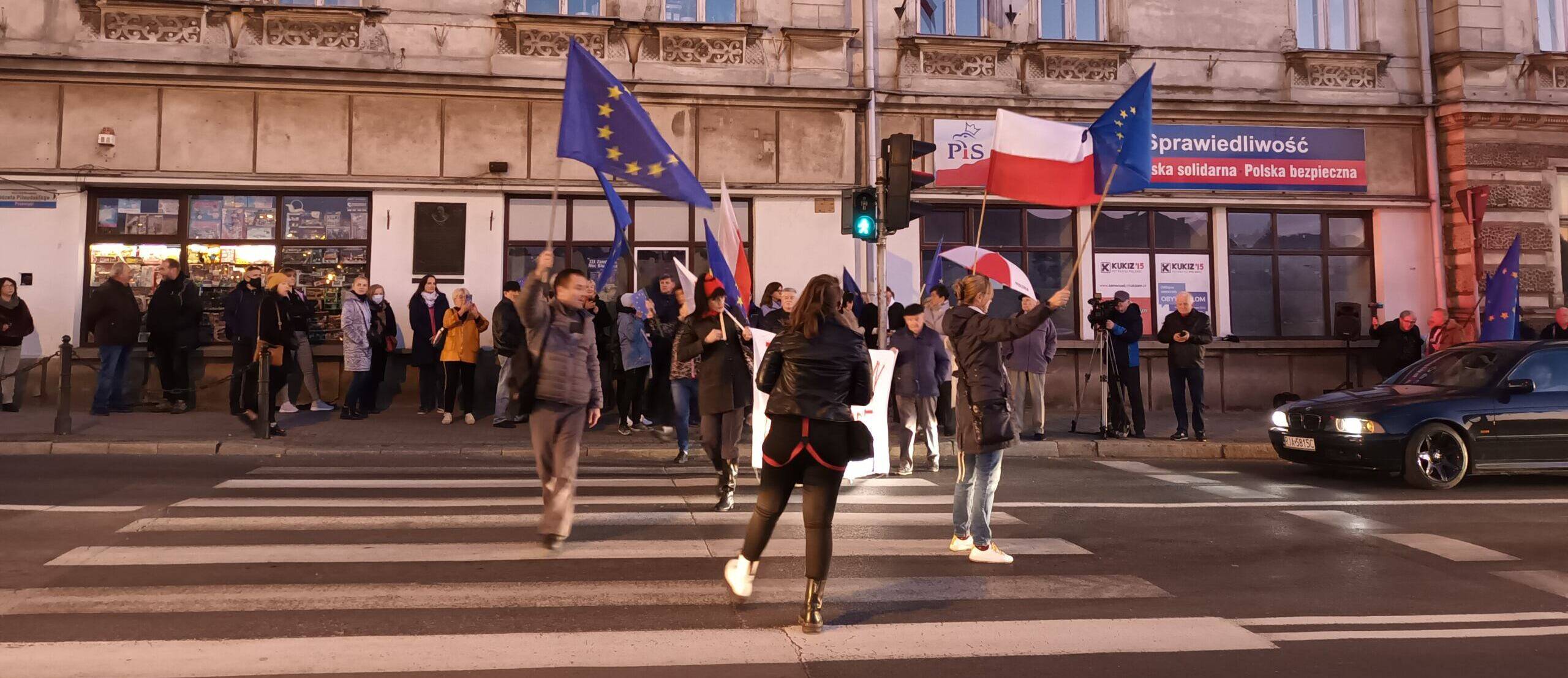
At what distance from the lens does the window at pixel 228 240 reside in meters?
15.3

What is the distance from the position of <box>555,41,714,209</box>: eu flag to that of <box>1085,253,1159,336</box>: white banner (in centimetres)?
1046

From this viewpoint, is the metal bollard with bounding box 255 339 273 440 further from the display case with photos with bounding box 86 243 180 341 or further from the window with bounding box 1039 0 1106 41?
the window with bounding box 1039 0 1106 41

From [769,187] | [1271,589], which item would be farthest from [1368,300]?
[1271,589]

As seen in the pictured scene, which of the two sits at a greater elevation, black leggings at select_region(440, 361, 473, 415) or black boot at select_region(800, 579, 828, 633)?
black leggings at select_region(440, 361, 473, 415)

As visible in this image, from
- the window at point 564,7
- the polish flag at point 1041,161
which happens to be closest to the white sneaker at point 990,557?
the polish flag at point 1041,161

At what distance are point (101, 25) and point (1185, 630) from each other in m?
16.5

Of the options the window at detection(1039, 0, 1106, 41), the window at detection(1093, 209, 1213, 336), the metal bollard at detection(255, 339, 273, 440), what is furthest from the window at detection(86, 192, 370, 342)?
the window at detection(1093, 209, 1213, 336)

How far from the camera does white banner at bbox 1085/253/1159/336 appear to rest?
17.4 m

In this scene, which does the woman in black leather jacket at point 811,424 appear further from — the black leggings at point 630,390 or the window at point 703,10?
the window at point 703,10

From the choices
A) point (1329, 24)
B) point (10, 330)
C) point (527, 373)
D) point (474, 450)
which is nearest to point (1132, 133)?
point (527, 373)

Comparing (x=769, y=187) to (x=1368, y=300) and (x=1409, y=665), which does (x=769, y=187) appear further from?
(x=1409, y=665)

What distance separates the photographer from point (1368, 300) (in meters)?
18.2

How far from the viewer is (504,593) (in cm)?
536

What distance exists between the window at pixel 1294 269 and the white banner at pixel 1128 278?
61.7 inches
